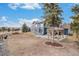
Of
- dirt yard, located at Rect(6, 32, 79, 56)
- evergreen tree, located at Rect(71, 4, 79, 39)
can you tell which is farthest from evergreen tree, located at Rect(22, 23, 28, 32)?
evergreen tree, located at Rect(71, 4, 79, 39)

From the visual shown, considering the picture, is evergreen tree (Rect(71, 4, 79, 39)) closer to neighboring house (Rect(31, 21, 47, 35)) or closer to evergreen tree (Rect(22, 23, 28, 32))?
neighboring house (Rect(31, 21, 47, 35))

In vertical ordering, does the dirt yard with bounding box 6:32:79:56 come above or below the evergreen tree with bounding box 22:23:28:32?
below

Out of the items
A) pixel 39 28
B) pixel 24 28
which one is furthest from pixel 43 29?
pixel 24 28

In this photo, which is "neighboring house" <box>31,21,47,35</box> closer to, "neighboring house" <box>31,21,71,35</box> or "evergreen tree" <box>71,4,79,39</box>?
"neighboring house" <box>31,21,71,35</box>

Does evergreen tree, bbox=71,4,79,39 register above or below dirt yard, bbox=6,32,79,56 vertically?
above

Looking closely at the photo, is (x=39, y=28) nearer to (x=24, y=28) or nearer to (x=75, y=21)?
(x=24, y=28)

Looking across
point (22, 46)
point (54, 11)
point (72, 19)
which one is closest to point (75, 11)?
point (72, 19)

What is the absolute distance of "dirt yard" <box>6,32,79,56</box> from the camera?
1.50 m

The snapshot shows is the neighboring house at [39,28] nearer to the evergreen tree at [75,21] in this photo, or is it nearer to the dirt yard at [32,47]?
the dirt yard at [32,47]

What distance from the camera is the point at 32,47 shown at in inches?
59.8

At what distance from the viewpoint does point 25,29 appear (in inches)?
59.5

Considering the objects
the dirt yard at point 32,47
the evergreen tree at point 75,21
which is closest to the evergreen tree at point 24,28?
the dirt yard at point 32,47

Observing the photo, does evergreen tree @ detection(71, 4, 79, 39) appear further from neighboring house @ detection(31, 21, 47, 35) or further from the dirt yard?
neighboring house @ detection(31, 21, 47, 35)

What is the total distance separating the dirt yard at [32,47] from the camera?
4.92 ft
